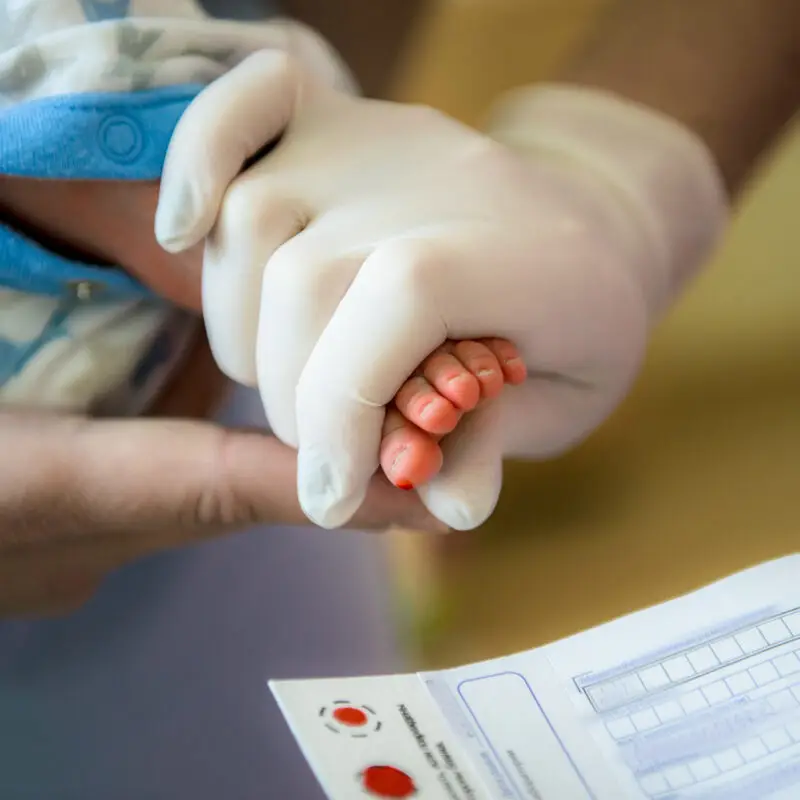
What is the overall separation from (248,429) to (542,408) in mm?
139

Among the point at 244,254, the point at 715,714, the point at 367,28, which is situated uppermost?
the point at 367,28

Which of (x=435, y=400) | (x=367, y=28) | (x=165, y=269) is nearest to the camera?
(x=435, y=400)

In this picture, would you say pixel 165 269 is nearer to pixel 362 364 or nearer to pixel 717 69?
pixel 362 364

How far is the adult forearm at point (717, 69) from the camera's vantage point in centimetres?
49

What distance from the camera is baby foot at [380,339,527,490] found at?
333 millimetres

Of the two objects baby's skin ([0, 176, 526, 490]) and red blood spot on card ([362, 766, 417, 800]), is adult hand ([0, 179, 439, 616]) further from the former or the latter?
red blood spot on card ([362, 766, 417, 800])

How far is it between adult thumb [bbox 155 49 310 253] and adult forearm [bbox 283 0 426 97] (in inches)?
9.2

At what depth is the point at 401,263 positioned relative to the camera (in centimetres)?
34

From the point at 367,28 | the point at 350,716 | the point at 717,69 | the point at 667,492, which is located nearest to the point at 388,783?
the point at 350,716

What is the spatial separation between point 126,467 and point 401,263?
0.17 m

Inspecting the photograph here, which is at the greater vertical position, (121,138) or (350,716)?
(121,138)

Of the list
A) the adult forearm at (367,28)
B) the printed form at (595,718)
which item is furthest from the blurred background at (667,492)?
the adult forearm at (367,28)

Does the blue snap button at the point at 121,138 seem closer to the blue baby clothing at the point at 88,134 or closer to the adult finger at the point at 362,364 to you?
the blue baby clothing at the point at 88,134

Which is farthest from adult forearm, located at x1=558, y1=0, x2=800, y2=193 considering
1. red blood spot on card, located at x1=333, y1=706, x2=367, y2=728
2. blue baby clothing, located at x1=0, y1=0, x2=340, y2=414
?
red blood spot on card, located at x1=333, y1=706, x2=367, y2=728
